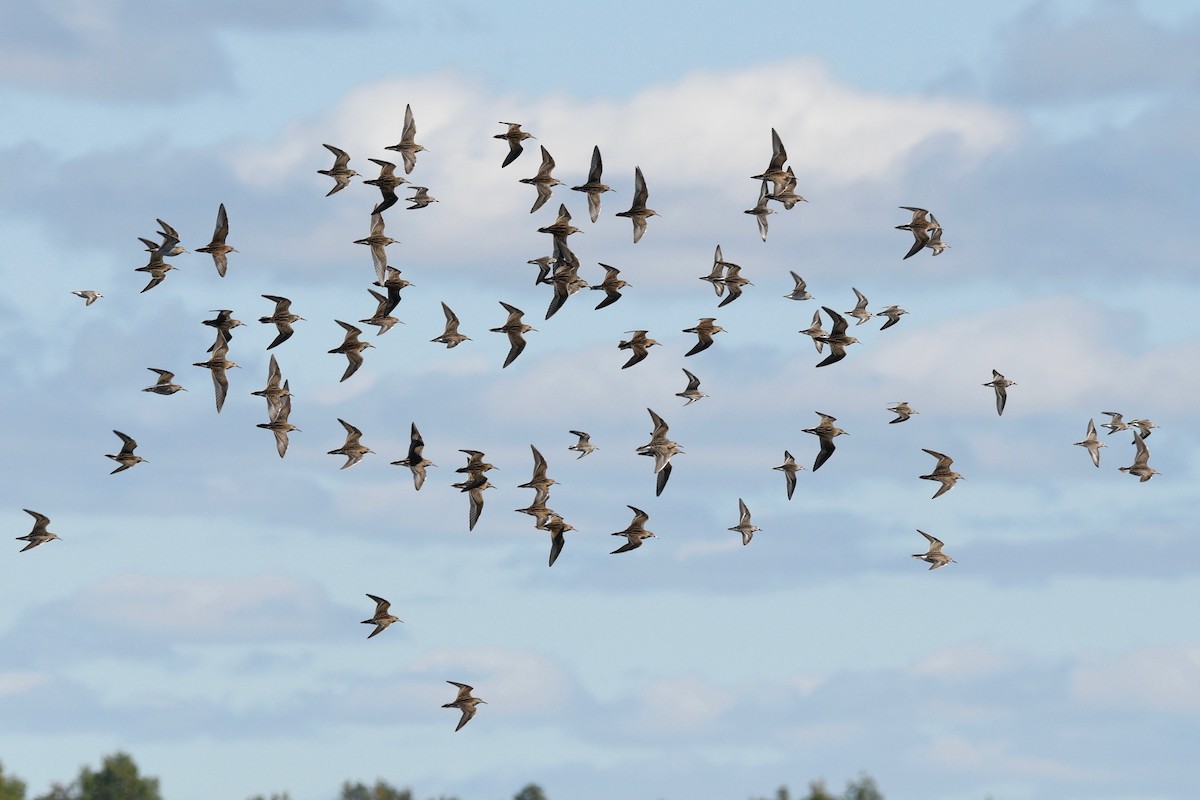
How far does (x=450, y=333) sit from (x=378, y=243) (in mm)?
4112

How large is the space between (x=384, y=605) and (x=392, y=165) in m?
15.5

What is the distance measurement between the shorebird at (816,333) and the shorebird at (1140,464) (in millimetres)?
13237

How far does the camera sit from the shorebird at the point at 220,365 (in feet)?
380

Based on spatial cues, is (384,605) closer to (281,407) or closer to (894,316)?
(281,407)

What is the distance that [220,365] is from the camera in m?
117

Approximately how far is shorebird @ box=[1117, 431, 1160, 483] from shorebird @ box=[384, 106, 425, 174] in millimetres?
30169

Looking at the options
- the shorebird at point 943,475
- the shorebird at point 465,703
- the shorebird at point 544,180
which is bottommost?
the shorebird at point 465,703

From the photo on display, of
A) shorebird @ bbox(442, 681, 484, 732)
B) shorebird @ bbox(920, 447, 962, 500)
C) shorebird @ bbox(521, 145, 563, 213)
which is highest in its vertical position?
shorebird @ bbox(521, 145, 563, 213)

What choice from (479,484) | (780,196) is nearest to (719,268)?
(780,196)

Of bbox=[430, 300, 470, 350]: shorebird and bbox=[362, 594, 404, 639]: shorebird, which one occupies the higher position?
bbox=[430, 300, 470, 350]: shorebird

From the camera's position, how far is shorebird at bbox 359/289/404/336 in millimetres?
119812

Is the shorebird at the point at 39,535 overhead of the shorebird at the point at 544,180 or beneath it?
beneath

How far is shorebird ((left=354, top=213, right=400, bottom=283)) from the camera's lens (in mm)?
118938

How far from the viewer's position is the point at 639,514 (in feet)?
387
